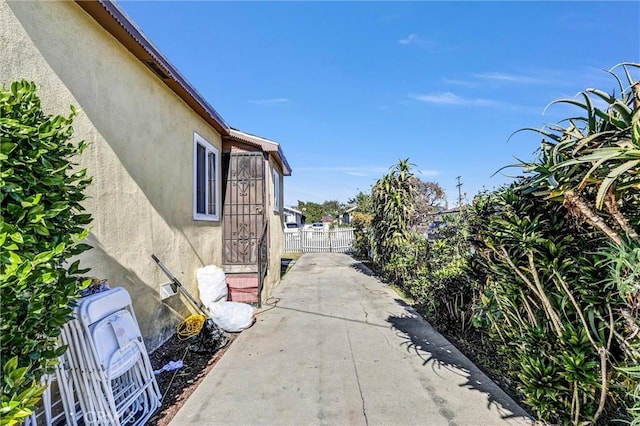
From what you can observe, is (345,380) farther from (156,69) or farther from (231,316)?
(156,69)

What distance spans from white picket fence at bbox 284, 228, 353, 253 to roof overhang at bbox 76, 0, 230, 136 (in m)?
16.5

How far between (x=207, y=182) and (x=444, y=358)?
6.06 meters

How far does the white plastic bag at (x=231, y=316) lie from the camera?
5.62 m

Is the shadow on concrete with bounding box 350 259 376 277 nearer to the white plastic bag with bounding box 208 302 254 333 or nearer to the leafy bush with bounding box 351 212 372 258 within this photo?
the leafy bush with bounding box 351 212 372 258

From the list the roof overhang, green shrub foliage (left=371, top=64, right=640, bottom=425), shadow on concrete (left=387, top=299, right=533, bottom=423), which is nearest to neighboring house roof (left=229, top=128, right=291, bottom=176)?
the roof overhang

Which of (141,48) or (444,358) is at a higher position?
(141,48)

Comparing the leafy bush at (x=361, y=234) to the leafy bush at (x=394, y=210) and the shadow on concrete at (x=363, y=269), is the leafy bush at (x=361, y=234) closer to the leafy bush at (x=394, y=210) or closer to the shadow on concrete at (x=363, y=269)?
the shadow on concrete at (x=363, y=269)

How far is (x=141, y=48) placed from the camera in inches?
167

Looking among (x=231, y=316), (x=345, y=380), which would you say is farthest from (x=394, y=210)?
(x=345, y=380)

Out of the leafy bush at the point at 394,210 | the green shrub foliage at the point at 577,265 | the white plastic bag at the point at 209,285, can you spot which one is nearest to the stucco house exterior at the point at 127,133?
the white plastic bag at the point at 209,285

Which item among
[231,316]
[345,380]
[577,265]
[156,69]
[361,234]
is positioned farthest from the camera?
A: [361,234]

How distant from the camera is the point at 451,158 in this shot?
52.9ft

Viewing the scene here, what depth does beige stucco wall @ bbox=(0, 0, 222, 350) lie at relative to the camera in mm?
2959

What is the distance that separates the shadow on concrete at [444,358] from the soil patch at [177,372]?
299 centimetres
